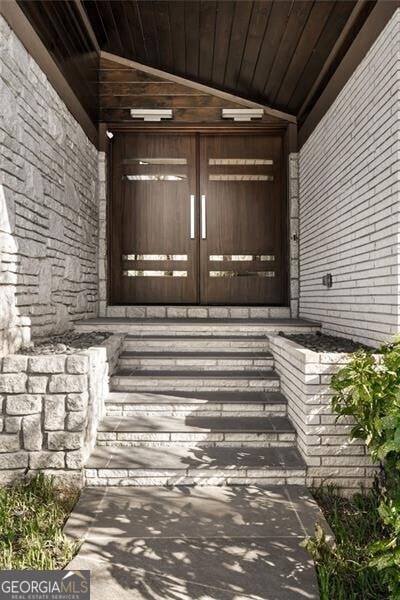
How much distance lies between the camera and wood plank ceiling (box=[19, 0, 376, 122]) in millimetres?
3604

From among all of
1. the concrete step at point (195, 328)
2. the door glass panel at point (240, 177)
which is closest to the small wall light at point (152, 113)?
the door glass panel at point (240, 177)

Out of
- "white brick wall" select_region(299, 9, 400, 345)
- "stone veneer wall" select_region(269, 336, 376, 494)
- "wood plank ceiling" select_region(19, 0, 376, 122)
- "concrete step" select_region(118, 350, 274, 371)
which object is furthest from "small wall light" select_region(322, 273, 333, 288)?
"wood plank ceiling" select_region(19, 0, 376, 122)

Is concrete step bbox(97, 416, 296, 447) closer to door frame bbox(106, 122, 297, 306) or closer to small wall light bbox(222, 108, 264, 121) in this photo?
door frame bbox(106, 122, 297, 306)

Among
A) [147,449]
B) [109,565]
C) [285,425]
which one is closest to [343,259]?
[285,425]

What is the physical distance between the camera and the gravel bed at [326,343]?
2.95 metres

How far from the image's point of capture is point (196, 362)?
3.60m

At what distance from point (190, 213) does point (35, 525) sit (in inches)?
152

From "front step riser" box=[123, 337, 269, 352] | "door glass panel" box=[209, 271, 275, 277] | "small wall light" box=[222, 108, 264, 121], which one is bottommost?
"front step riser" box=[123, 337, 269, 352]

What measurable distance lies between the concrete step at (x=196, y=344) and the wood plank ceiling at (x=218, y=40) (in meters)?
2.39

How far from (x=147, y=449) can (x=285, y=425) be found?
0.87m

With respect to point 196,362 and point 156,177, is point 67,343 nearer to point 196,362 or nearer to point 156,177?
point 196,362

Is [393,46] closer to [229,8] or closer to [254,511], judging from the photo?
[229,8]

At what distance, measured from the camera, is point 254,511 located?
7.27 feet

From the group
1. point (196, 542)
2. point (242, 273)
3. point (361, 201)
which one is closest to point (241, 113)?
point (242, 273)
